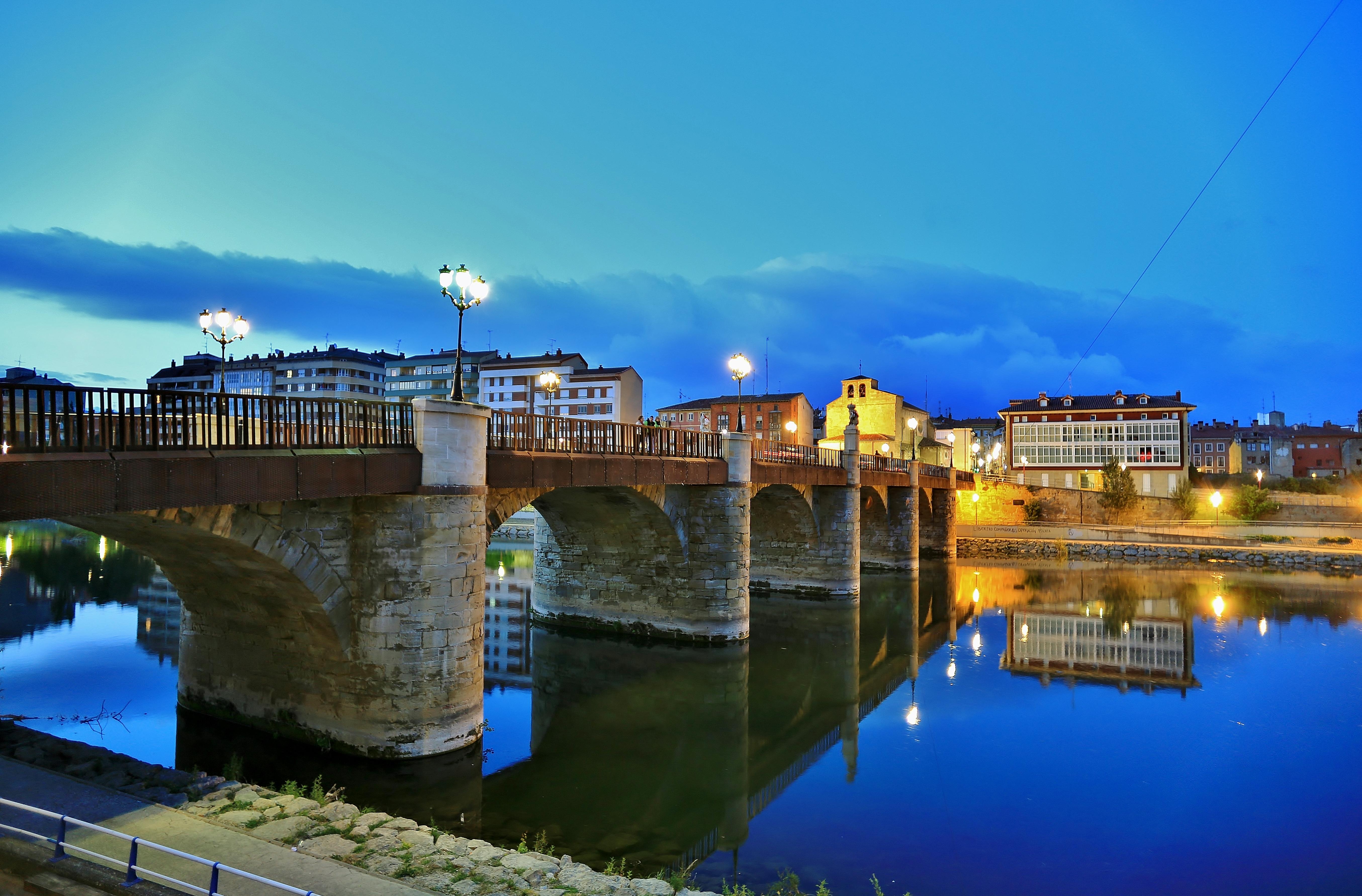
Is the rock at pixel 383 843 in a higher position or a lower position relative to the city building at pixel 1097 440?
lower

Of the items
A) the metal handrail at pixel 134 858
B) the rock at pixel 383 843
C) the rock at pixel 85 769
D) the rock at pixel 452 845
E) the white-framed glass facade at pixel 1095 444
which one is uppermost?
the white-framed glass facade at pixel 1095 444

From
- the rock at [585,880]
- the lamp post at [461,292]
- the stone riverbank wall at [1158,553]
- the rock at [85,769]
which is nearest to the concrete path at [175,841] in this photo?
the rock at [85,769]

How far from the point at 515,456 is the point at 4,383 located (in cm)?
839

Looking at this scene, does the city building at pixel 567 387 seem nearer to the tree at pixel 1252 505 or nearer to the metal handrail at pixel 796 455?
the metal handrail at pixel 796 455

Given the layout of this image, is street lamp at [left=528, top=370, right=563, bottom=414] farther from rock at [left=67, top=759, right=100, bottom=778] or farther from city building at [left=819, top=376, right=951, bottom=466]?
city building at [left=819, top=376, right=951, bottom=466]

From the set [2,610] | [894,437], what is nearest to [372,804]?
[2,610]

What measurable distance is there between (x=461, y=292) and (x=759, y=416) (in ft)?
250

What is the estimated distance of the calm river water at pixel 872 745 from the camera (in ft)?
36.2

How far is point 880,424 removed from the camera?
Answer: 7694cm

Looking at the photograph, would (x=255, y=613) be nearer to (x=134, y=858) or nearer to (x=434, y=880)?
(x=134, y=858)

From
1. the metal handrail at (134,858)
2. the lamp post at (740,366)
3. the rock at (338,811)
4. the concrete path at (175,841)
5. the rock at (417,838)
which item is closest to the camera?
the metal handrail at (134,858)

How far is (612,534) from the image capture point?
79.0ft

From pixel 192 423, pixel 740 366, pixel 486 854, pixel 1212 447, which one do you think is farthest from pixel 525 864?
pixel 1212 447

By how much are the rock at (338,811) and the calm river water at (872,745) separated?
7.41ft
